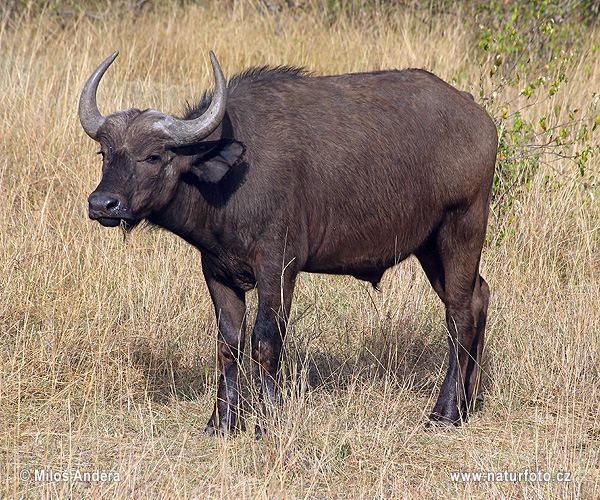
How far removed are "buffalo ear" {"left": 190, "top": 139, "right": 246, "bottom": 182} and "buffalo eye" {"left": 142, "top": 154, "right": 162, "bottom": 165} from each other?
7.6 inches

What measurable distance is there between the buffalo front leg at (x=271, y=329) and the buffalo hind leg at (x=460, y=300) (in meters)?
1.07

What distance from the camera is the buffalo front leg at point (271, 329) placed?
4152 mm

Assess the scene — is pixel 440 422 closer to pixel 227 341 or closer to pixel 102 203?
pixel 227 341

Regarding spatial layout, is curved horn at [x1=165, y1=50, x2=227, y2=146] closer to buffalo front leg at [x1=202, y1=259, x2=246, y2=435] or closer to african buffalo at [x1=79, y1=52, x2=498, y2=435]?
african buffalo at [x1=79, y1=52, x2=498, y2=435]

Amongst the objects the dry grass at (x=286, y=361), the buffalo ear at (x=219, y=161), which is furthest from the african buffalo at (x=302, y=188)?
the dry grass at (x=286, y=361)

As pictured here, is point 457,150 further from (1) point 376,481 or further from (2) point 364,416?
(1) point 376,481

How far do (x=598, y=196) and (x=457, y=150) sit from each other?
226cm

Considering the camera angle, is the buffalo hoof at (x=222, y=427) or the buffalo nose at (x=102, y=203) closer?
the buffalo nose at (x=102, y=203)

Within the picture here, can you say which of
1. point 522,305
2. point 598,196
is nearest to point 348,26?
point 598,196

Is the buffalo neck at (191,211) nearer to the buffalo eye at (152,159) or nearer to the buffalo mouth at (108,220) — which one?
the buffalo eye at (152,159)

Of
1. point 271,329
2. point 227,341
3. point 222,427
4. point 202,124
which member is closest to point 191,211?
point 202,124

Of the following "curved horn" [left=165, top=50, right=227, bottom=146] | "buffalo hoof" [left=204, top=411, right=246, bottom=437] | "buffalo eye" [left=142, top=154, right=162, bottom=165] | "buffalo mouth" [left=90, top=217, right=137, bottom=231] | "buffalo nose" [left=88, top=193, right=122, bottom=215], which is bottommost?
"buffalo hoof" [left=204, top=411, right=246, bottom=437]

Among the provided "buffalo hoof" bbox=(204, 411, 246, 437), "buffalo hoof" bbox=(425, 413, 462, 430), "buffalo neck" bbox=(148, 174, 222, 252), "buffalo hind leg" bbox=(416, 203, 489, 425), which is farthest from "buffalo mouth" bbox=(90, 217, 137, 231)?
"buffalo hoof" bbox=(425, 413, 462, 430)

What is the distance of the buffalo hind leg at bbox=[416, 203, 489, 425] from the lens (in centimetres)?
475
